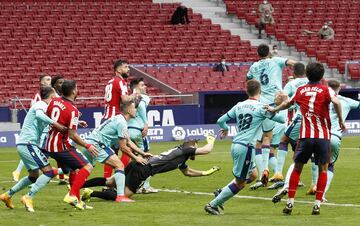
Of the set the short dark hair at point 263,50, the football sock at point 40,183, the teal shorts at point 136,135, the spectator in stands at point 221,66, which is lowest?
the spectator in stands at point 221,66

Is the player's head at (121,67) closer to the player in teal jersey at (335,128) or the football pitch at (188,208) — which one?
the football pitch at (188,208)

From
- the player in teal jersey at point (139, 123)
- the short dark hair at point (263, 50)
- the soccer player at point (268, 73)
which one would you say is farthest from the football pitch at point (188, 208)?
the short dark hair at point (263, 50)

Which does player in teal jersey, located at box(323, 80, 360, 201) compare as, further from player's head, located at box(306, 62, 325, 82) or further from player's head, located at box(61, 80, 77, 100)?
player's head, located at box(61, 80, 77, 100)

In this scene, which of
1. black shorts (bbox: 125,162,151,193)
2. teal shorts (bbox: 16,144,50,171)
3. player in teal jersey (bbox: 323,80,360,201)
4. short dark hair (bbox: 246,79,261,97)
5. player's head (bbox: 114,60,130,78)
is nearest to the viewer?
short dark hair (bbox: 246,79,261,97)

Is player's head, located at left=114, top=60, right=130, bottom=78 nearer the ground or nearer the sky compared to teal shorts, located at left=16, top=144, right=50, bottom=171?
nearer the sky

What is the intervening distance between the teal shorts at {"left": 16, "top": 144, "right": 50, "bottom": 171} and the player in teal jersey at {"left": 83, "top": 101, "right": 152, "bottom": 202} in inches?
42.2

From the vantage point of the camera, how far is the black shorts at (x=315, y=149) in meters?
14.1

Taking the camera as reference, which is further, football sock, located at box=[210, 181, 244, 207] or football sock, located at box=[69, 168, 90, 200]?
football sock, located at box=[69, 168, 90, 200]

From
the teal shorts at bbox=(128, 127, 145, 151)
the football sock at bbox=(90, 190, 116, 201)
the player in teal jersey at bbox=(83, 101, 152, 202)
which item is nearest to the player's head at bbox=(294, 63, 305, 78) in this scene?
the player in teal jersey at bbox=(83, 101, 152, 202)

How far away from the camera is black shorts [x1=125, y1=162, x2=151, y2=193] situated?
658 inches

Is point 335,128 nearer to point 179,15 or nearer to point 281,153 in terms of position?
point 281,153

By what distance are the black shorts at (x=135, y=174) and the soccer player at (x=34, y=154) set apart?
1.68 meters

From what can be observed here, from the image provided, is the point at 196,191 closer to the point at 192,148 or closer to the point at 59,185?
the point at 192,148

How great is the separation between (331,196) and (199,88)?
24.3 metres
